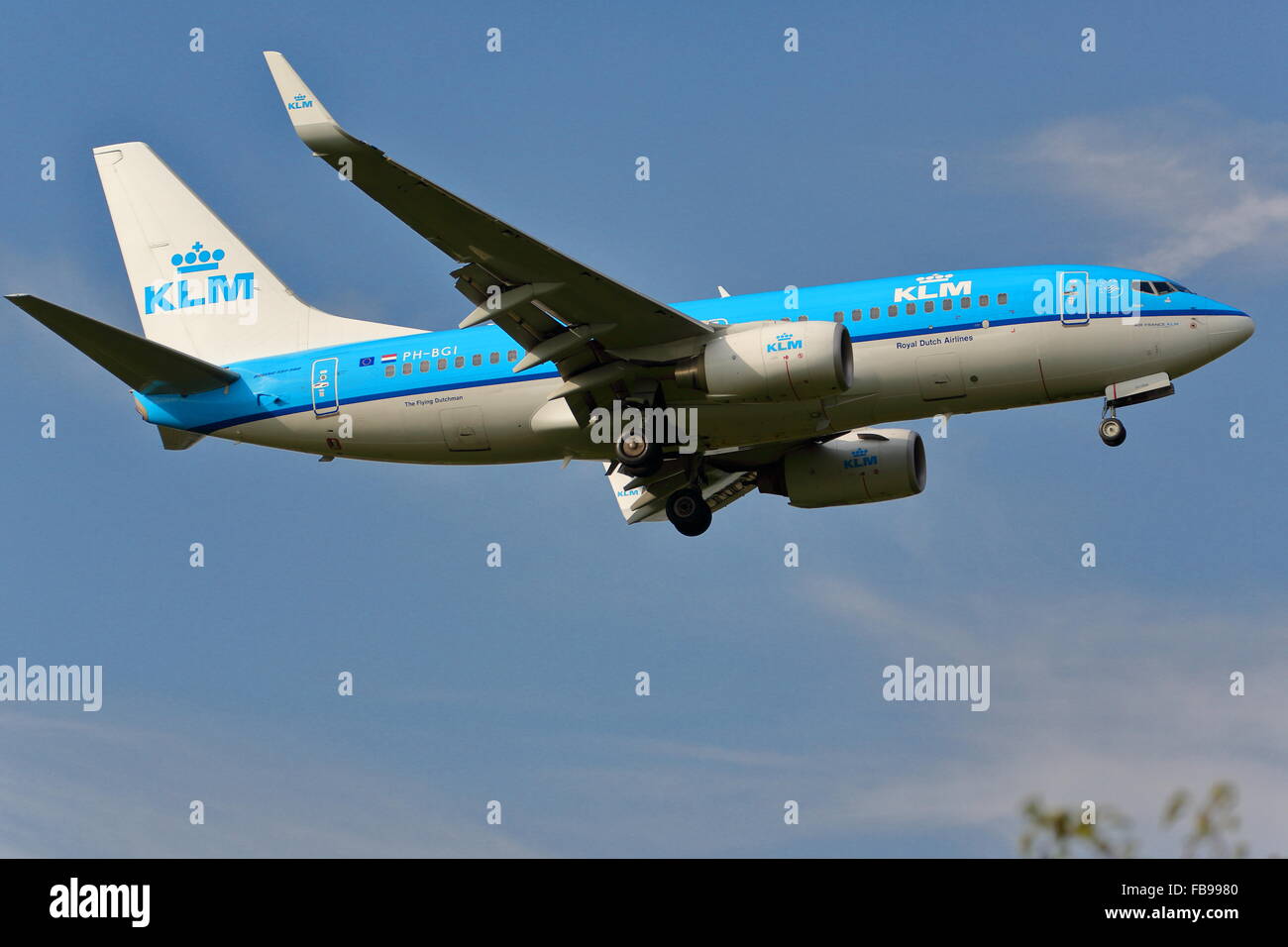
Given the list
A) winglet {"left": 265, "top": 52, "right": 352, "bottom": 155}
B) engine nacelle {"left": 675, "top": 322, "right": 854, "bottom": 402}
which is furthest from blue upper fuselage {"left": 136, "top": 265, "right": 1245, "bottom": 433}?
winglet {"left": 265, "top": 52, "right": 352, "bottom": 155}

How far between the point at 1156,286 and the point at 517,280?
14.2 m

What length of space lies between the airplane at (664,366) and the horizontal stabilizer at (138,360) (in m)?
0.05

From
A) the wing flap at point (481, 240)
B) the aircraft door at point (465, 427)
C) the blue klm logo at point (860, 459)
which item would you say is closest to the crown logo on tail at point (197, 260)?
the aircraft door at point (465, 427)

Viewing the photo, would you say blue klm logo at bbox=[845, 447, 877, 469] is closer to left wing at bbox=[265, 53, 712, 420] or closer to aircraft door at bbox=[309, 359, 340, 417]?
left wing at bbox=[265, 53, 712, 420]

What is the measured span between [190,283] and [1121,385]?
24.8m

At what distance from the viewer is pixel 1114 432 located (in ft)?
106

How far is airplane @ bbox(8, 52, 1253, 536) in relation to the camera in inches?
1212

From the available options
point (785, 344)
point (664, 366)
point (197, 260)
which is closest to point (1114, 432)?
point (785, 344)

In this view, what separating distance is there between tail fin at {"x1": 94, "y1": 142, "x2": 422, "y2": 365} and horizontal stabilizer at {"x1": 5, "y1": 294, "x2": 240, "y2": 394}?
5.93 feet

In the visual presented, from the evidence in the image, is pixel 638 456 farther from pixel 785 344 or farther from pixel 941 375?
pixel 941 375

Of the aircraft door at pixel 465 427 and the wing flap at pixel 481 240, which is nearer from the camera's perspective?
the wing flap at pixel 481 240

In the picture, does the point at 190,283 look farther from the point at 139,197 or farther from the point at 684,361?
the point at 684,361

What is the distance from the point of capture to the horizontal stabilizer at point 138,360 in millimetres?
32969

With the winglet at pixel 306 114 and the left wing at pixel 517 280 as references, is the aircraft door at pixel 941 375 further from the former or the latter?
the winglet at pixel 306 114
